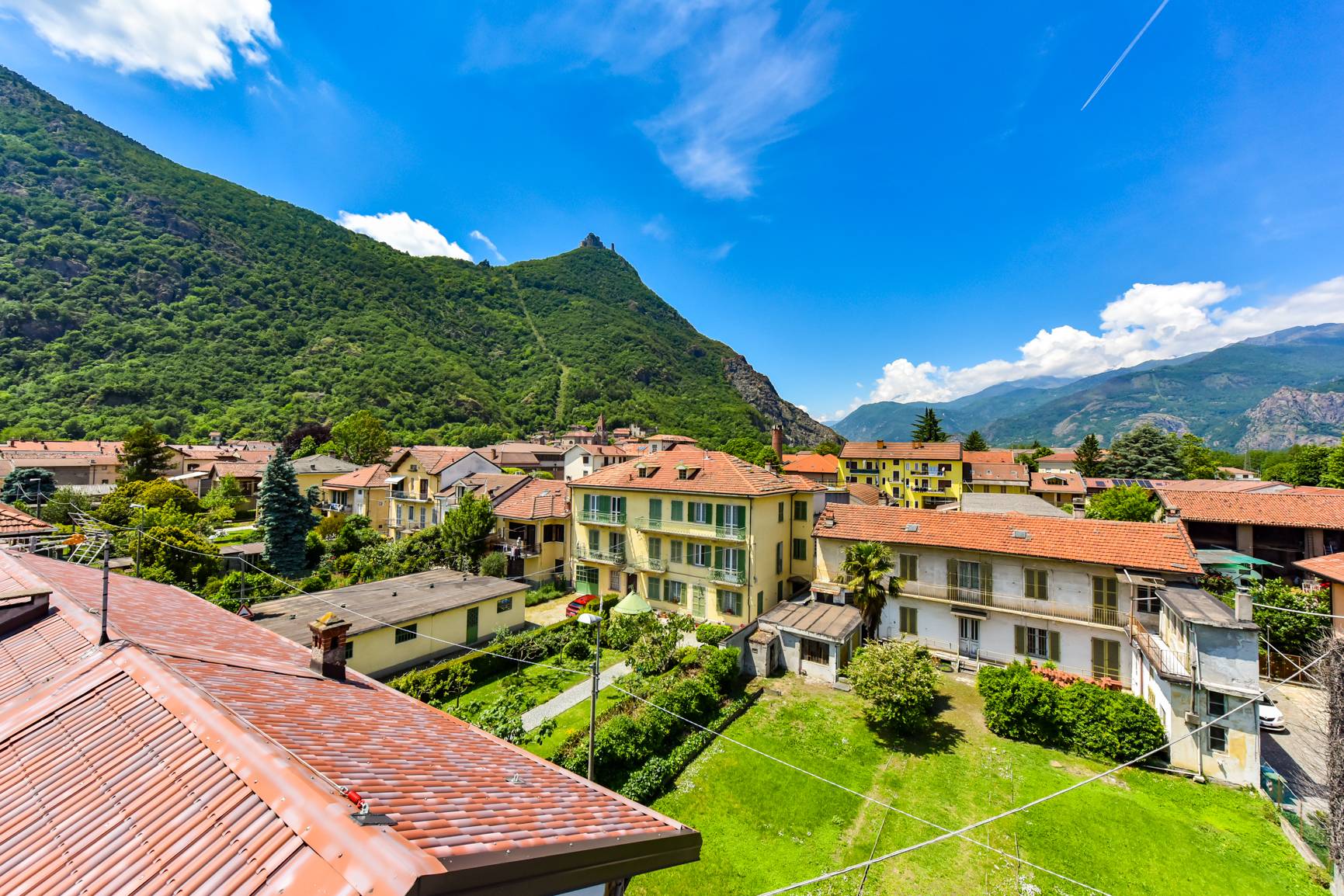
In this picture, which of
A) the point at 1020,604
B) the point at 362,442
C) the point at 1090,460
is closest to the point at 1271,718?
the point at 1020,604

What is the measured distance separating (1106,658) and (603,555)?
990 inches

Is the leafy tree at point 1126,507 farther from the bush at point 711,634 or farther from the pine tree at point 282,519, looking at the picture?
the pine tree at point 282,519

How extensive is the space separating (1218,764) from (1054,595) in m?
7.12

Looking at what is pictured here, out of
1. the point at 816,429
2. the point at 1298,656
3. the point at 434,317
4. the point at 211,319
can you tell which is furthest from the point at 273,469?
the point at 816,429

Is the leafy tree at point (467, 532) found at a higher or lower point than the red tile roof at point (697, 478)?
lower

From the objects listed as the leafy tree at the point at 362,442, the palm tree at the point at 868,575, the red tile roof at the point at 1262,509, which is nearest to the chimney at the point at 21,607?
the palm tree at the point at 868,575

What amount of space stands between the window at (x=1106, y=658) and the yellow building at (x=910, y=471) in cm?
4480

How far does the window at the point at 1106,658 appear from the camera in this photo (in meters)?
20.5

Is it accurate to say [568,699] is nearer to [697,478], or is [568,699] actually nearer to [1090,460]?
[697,478]

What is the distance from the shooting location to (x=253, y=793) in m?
3.51

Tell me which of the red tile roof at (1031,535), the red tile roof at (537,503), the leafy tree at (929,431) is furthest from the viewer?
the leafy tree at (929,431)

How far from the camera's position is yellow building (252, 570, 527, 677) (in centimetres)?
1984

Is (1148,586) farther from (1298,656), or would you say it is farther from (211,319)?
(211,319)

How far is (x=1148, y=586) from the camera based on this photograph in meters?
19.7
